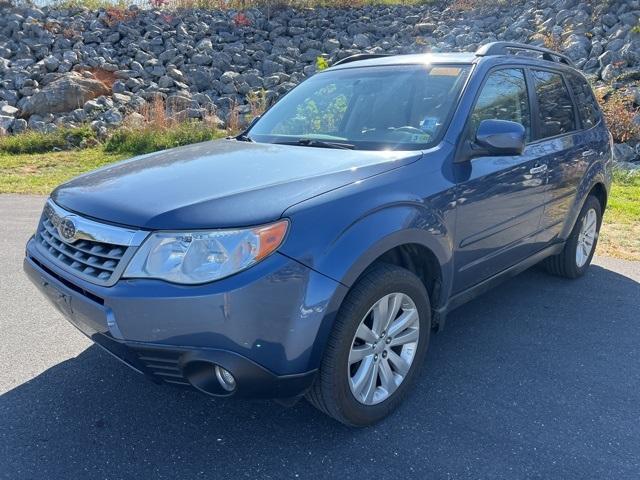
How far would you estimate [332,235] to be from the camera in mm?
2457

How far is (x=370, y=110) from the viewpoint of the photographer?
3.69m

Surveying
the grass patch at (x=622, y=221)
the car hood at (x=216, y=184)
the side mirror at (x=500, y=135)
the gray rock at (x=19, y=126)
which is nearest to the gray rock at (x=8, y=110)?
the gray rock at (x=19, y=126)

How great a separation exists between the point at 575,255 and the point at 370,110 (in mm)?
2465

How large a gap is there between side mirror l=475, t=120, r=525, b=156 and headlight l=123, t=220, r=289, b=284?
150 centimetres

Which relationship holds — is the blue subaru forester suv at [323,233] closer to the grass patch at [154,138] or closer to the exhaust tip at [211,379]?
the exhaust tip at [211,379]

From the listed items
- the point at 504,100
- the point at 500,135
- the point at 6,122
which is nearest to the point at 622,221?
the point at 504,100

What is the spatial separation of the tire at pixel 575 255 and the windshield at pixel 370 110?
6.70ft

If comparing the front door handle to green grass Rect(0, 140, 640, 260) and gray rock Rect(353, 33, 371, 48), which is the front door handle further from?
gray rock Rect(353, 33, 371, 48)

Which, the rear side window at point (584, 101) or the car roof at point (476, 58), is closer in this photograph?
the car roof at point (476, 58)

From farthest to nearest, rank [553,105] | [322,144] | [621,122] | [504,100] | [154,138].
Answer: [154,138] → [621,122] → [553,105] → [504,100] → [322,144]

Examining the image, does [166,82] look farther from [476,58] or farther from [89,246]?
[89,246]

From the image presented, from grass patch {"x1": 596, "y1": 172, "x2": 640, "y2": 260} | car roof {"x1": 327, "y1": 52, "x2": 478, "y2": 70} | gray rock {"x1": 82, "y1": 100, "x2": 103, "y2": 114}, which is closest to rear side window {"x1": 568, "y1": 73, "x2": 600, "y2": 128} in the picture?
car roof {"x1": 327, "y1": 52, "x2": 478, "y2": 70}

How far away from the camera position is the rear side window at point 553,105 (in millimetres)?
4207

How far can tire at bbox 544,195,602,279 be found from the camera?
15.8ft
